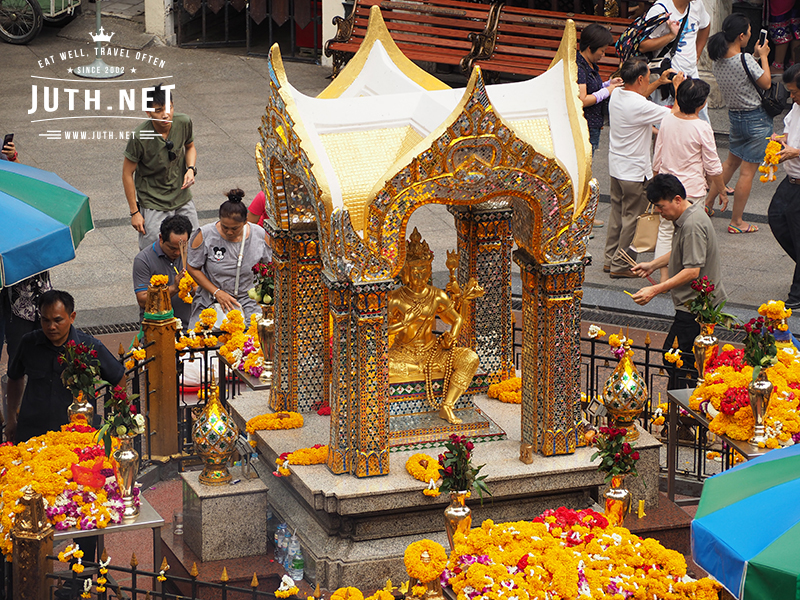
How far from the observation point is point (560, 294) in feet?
28.3

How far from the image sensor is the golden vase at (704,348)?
957 cm

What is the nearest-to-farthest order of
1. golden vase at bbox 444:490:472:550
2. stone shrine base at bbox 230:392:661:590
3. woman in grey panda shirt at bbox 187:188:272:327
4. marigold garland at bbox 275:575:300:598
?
marigold garland at bbox 275:575:300:598
golden vase at bbox 444:490:472:550
stone shrine base at bbox 230:392:661:590
woman in grey panda shirt at bbox 187:188:272:327

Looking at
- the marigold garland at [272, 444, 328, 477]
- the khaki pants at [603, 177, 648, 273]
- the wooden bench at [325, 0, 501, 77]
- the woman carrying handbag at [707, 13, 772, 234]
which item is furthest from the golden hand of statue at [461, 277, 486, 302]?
the wooden bench at [325, 0, 501, 77]

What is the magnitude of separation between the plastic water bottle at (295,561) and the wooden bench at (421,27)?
1186cm

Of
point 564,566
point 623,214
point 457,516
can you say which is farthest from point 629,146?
point 564,566

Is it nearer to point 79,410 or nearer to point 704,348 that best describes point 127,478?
point 79,410

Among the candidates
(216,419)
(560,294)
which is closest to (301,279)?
(216,419)

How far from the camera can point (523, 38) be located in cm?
1892

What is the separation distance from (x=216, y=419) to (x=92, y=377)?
890 millimetres

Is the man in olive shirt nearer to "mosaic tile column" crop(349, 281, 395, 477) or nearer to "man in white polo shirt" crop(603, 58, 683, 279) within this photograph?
"mosaic tile column" crop(349, 281, 395, 477)

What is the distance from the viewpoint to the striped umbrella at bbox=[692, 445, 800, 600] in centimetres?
580

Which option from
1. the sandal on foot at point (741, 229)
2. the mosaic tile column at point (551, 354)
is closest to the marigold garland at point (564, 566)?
the mosaic tile column at point (551, 354)

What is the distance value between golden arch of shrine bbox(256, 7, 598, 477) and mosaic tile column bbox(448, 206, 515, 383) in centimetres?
85

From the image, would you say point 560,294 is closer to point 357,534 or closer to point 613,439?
point 613,439
